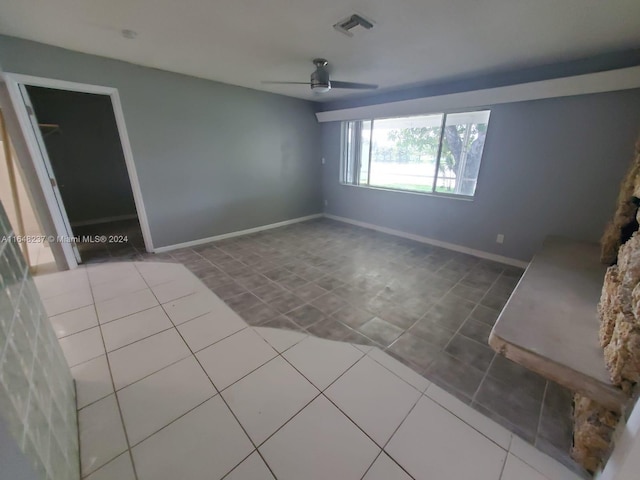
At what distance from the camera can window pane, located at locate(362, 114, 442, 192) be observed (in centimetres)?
384

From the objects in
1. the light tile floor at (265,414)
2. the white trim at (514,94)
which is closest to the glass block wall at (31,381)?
the light tile floor at (265,414)

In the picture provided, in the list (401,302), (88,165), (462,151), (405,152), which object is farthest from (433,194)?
(88,165)

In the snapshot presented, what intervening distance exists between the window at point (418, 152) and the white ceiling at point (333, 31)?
2.45 ft

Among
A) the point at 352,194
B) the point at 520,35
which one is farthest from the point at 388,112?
the point at 520,35

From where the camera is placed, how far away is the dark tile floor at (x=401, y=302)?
1.51m

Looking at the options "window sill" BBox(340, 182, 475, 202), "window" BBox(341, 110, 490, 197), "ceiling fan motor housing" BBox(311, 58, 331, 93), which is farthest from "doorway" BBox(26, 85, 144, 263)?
"window" BBox(341, 110, 490, 197)

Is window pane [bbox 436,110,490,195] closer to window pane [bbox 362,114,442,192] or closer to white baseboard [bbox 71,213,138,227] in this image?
window pane [bbox 362,114,442,192]

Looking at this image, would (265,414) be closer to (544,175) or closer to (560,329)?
(560,329)

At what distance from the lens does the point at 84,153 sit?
4.65 m

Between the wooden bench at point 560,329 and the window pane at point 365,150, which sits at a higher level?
the window pane at point 365,150

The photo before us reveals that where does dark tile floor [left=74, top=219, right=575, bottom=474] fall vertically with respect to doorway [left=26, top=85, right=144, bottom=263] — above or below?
below

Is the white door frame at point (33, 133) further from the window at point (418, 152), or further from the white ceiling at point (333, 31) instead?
the window at point (418, 152)

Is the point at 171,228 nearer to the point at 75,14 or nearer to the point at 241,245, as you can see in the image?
the point at 241,245

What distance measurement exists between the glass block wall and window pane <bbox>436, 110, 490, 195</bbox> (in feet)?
14.1
